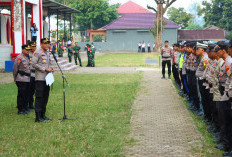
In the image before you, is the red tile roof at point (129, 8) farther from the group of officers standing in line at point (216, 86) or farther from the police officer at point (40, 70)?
the police officer at point (40, 70)

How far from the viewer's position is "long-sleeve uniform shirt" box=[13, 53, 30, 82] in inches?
362

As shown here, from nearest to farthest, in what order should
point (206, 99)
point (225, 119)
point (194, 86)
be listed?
point (225, 119) → point (206, 99) → point (194, 86)

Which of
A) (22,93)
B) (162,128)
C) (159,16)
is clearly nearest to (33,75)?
(22,93)

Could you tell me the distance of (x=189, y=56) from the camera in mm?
9688

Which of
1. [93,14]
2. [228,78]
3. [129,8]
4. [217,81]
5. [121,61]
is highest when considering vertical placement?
[129,8]

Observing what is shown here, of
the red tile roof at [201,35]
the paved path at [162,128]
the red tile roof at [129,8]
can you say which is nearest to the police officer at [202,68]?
the paved path at [162,128]

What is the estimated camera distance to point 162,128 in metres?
7.70

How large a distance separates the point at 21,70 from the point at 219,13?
197 ft

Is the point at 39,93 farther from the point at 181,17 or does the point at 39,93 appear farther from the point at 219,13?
the point at 181,17

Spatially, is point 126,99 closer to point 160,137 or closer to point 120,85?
point 120,85

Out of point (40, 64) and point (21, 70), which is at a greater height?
point (40, 64)

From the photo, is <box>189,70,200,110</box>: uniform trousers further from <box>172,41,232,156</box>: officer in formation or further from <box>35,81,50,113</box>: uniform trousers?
<box>35,81,50,113</box>: uniform trousers

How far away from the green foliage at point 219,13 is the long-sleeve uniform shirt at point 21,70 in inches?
2250

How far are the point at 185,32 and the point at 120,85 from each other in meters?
44.8
